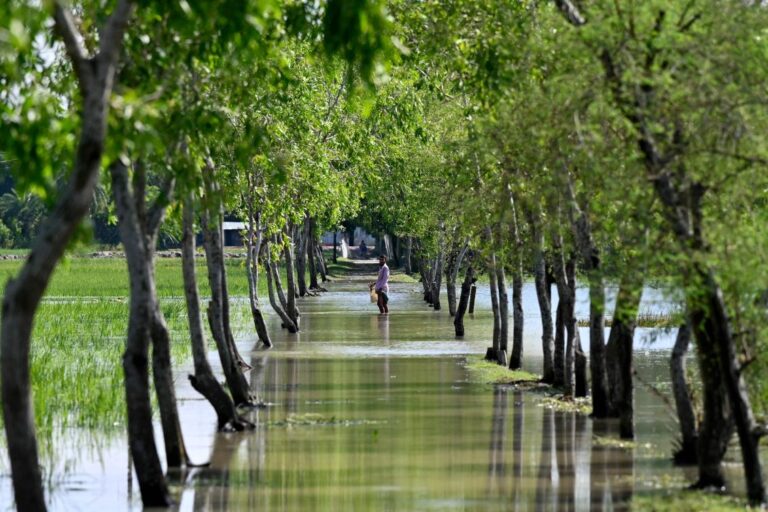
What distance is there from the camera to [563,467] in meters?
18.7

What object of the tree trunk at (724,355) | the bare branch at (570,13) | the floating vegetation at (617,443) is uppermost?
the bare branch at (570,13)

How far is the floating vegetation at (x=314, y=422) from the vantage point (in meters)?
22.6

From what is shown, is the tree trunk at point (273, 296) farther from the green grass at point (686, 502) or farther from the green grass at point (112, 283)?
the green grass at point (686, 502)

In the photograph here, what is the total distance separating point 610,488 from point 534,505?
1.30 m

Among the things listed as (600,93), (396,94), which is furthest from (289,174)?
(600,93)

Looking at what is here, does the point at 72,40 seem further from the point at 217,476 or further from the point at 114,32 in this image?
the point at 217,476

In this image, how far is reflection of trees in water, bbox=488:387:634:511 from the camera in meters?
16.3

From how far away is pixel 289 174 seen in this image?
36875mm

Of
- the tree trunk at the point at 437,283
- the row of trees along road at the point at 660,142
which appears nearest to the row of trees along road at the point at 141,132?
the row of trees along road at the point at 660,142

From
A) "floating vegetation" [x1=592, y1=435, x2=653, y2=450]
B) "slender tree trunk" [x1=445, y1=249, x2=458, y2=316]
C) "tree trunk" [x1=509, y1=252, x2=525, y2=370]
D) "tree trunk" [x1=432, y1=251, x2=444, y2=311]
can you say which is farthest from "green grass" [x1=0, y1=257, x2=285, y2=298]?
"floating vegetation" [x1=592, y1=435, x2=653, y2=450]

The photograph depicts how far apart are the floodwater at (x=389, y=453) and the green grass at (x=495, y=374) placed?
34 centimetres

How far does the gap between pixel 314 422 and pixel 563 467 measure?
5072 millimetres

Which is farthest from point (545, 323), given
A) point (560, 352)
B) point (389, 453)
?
point (389, 453)

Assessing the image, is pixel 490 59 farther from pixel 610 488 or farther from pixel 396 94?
pixel 396 94
